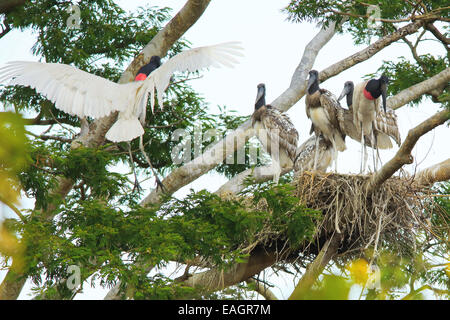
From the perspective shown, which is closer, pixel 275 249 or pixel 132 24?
pixel 275 249

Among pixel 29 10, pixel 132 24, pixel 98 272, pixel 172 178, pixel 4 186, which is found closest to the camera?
pixel 4 186

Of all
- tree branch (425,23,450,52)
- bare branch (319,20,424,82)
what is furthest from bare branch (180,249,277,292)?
tree branch (425,23,450,52)

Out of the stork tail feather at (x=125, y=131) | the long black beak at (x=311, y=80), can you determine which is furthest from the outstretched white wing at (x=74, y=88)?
the long black beak at (x=311, y=80)

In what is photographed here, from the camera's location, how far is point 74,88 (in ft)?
21.5

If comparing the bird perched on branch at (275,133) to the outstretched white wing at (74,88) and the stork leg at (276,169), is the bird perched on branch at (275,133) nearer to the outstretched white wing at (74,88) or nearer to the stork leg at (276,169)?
the stork leg at (276,169)

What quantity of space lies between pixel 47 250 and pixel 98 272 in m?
0.40

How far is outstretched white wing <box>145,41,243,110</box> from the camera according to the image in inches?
235

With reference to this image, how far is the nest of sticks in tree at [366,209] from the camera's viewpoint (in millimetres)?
6223

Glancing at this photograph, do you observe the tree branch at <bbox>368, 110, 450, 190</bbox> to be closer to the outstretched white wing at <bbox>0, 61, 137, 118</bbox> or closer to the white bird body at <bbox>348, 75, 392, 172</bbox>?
the white bird body at <bbox>348, 75, 392, 172</bbox>

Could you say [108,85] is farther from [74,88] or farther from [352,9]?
[352,9]
